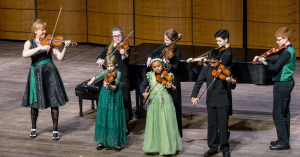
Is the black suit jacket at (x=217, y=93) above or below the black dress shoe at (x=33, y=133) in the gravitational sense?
above

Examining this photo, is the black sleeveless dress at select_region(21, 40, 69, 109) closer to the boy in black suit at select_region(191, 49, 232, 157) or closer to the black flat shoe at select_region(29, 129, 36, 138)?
the black flat shoe at select_region(29, 129, 36, 138)

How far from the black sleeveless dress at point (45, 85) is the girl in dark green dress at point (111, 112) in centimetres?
62

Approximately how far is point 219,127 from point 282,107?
2.54 feet

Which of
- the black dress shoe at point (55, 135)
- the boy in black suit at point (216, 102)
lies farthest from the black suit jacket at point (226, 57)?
the black dress shoe at point (55, 135)

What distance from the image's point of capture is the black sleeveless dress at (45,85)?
5.91 metres

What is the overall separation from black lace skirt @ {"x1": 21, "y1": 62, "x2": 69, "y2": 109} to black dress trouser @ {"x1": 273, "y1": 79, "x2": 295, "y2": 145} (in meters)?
2.53

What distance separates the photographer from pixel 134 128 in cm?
650

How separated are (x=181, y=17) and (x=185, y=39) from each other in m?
0.51

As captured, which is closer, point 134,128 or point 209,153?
point 209,153

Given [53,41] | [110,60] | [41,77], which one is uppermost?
[53,41]

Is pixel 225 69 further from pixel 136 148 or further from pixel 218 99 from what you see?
pixel 136 148

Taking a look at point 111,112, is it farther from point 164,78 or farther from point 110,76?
point 164,78

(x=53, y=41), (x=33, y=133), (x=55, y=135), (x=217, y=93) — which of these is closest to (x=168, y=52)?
(x=217, y=93)

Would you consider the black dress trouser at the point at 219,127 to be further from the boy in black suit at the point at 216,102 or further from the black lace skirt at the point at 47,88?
the black lace skirt at the point at 47,88
